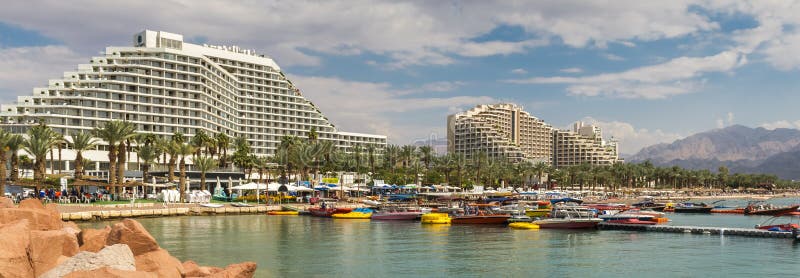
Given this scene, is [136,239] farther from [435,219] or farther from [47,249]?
[435,219]

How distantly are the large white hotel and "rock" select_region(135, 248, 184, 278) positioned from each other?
338ft

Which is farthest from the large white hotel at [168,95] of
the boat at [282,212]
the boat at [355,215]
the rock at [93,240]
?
the rock at [93,240]

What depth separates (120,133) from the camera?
7588 centimetres

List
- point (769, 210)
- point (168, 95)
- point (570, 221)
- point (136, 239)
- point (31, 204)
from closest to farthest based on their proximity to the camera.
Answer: point (136, 239), point (31, 204), point (570, 221), point (769, 210), point (168, 95)

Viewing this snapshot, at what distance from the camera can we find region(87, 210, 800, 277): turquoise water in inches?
1312

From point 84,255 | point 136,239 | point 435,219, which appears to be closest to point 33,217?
point 136,239

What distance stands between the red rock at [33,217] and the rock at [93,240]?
269 cm

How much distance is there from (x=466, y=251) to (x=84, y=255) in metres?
→ 28.9

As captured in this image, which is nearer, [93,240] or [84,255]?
[84,255]

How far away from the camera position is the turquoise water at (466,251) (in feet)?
109

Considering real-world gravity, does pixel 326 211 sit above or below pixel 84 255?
below

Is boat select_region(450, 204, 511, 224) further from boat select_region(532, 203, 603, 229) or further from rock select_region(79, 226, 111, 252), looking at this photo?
rock select_region(79, 226, 111, 252)

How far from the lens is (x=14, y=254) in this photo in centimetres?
1561

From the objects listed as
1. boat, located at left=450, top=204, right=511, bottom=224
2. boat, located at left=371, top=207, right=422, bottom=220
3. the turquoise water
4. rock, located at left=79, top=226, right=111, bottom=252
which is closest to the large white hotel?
boat, located at left=371, top=207, right=422, bottom=220
